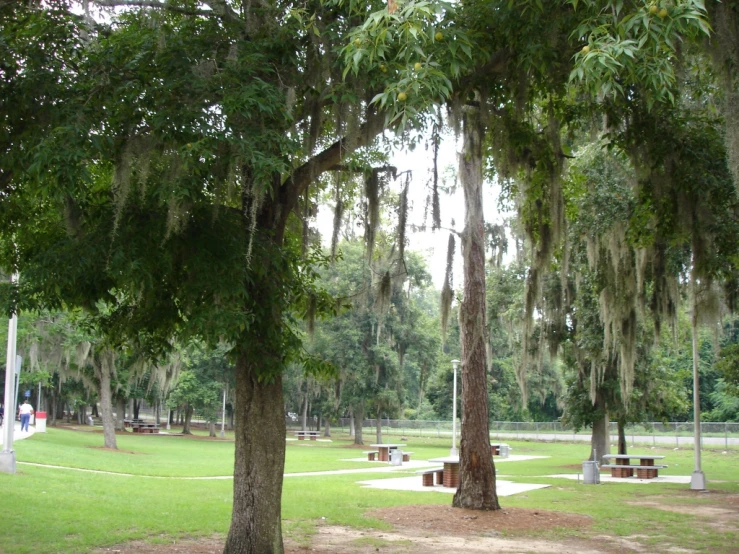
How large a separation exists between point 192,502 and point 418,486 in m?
6.02

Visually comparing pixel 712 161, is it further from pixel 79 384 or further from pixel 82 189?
pixel 79 384

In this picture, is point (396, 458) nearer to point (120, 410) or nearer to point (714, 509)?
point (714, 509)

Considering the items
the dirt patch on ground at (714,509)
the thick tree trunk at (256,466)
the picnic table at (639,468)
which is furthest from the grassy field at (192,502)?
the thick tree trunk at (256,466)

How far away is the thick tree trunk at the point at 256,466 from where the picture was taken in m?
7.55

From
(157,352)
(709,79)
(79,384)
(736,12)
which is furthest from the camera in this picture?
(79,384)

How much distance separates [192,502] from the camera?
41.5ft

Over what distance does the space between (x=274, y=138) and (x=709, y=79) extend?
22.5ft

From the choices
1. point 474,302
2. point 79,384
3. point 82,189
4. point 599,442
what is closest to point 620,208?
point 474,302

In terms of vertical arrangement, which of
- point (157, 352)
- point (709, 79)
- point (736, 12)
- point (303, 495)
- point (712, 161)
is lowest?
point (303, 495)

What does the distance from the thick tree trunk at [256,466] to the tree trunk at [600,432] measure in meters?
16.2

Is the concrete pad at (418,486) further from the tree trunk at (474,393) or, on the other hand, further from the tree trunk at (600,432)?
the tree trunk at (600,432)

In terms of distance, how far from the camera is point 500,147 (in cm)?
921

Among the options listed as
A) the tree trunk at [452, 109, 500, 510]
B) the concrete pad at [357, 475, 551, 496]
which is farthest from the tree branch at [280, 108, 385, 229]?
the concrete pad at [357, 475, 551, 496]

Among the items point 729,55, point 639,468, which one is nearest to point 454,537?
point 729,55
